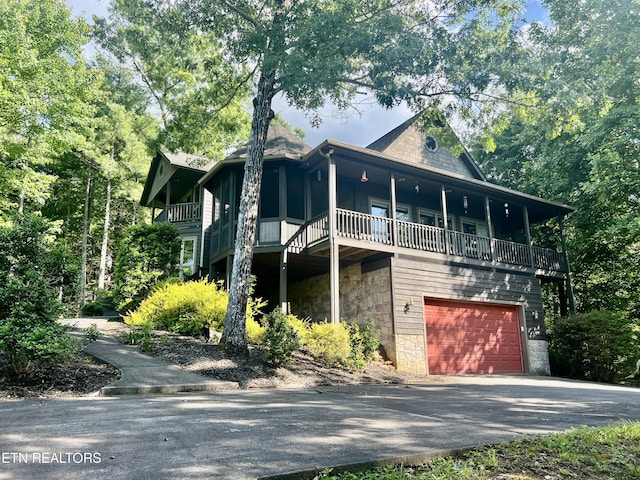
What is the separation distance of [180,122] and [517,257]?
11.9 metres

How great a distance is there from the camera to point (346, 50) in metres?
7.73

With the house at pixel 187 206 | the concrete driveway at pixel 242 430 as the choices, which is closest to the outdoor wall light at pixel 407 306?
the concrete driveway at pixel 242 430

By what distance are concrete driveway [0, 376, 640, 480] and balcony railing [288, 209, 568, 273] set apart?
5947 mm

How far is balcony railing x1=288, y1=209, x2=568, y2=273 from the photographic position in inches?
451

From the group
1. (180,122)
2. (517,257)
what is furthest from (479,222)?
(180,122)

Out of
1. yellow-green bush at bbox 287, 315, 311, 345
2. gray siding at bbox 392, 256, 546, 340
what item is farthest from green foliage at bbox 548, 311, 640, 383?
yellow-green bush at bbox 287, 315, 311, 345

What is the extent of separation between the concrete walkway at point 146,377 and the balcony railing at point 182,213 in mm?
9589

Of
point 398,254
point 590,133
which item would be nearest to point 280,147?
point 398,254

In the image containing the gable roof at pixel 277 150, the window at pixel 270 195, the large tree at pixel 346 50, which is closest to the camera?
the large tree at pixel 346 50

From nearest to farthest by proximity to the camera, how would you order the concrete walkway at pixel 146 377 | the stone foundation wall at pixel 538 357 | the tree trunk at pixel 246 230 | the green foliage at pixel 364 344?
the concrete walkway at pixel 146 377 < the tree trunk at pixel 246 230 < the green foliage at pixel 364 344 < the stone foundation wall at pixel 538 357

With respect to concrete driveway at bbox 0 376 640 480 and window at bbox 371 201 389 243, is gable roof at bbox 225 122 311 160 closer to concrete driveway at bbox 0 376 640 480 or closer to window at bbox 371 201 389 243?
window at bbox 371 201 389 243

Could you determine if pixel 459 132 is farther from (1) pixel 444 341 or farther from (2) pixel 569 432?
(2) pixel 569 432

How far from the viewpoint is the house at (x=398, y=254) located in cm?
1145

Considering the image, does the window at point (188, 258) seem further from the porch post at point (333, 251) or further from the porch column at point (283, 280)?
the porch post at point (333, 251)
